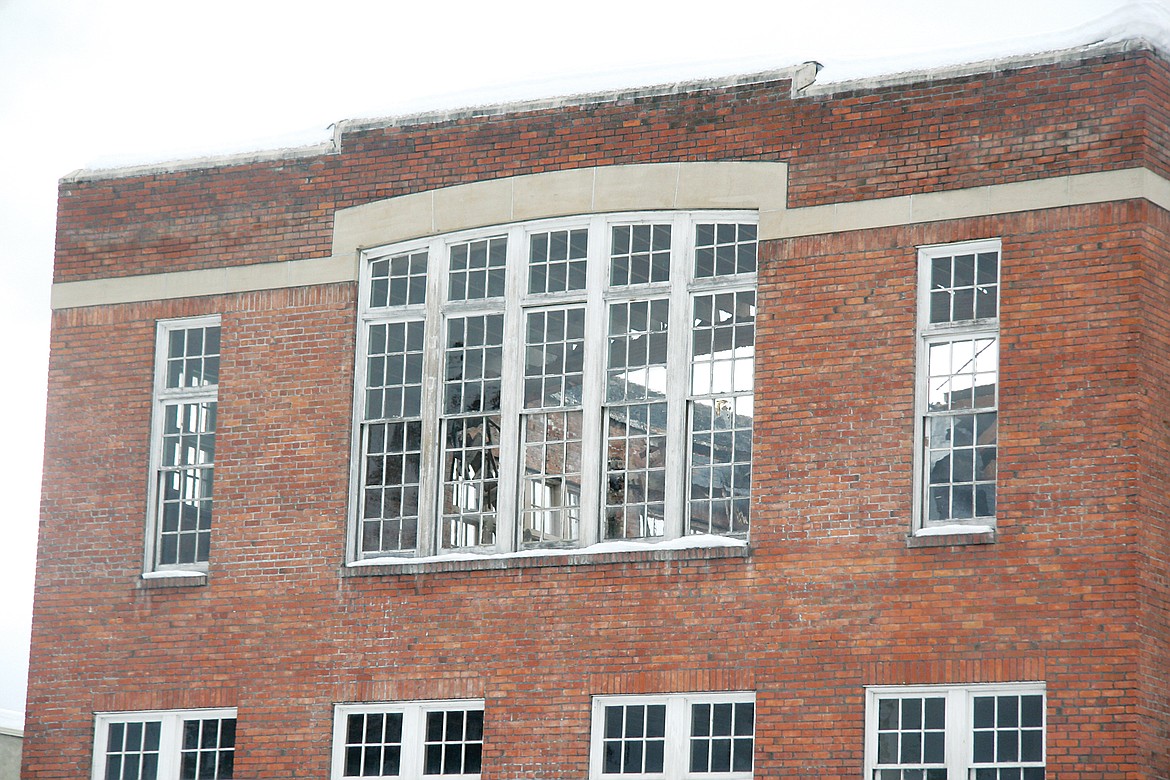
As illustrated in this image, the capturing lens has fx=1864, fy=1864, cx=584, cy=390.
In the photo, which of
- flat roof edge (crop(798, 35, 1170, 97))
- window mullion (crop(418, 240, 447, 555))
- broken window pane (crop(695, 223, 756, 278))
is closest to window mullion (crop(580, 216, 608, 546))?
broken window pane (crop(695, 223, 756, 278))

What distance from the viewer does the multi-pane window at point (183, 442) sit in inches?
838

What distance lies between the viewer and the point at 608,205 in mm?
19484

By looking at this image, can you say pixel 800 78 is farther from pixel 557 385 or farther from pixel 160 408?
pixel 160 408

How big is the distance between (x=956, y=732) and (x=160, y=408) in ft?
32.6

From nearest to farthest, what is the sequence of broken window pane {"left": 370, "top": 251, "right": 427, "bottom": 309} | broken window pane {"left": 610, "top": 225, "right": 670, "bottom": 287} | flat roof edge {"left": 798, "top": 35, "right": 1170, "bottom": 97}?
1. flat roof edge {"left": 798, "top": 35, "right": 1170, "bottom": 97}
2. broken window pane {"left": 610, "top": 225, "right": 670, "bottom": 287}
3. broken window pane {"left": 370, "top": 251, "right": 427, "bottom": 309}

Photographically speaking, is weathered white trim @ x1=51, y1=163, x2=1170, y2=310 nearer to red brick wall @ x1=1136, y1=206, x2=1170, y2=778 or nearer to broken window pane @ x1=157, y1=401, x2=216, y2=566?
red brick wall @ x1=1136, y1=206, x2=1170, y2=778

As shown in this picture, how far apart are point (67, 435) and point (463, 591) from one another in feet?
18.4

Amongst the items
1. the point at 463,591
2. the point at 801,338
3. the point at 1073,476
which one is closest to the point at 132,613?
the point at 463,591

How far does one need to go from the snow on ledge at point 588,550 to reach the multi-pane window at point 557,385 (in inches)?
5.3

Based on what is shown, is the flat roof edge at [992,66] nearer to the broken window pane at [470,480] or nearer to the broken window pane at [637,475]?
the broken window pane at [637,475]

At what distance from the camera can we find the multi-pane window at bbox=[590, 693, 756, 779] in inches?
707

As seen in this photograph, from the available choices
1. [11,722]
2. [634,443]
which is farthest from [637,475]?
[11,722]

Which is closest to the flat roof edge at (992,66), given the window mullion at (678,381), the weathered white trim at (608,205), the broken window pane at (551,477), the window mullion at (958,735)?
the weathered white trim at (608,205)

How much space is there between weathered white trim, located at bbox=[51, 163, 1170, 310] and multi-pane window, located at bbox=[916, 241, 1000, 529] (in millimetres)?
538
